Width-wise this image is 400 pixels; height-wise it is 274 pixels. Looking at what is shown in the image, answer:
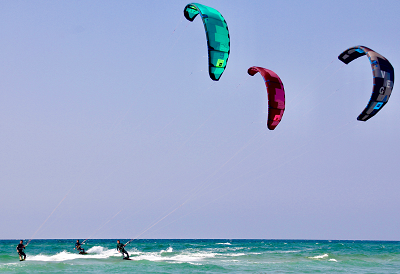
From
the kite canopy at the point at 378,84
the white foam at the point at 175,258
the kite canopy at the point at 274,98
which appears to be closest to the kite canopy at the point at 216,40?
the kite canopy at the point at 274,98

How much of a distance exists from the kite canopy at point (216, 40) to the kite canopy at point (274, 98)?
2.14m

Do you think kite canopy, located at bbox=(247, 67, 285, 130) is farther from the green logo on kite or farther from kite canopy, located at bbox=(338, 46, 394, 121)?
kite canopy, located at bbox=(338, 46, 394, 121)

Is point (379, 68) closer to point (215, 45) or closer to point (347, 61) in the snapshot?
point (347, 61)

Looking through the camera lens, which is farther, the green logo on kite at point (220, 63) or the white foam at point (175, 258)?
the white foam at point (175, 258)

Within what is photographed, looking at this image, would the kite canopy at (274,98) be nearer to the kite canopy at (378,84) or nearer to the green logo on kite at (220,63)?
the green logo on kite at (220,63)

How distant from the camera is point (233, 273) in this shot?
52.6ft

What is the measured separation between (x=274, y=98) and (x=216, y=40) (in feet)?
9.81

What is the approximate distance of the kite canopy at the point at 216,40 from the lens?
1159 cm

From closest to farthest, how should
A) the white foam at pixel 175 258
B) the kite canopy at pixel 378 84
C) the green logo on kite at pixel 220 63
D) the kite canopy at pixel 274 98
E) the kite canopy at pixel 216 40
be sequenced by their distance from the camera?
the kite canopy at pixel 216 40 → the green logo on kite at pixel 220 63 → the kite canopy at pixel 378 84 → the kite canopy at pixel 274 98 → the white foam at pixel 175 258

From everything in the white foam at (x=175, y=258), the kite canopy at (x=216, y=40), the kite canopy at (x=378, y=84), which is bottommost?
the white foam at (x=175, y=258)

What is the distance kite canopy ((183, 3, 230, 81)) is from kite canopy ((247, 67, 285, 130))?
2137 mm

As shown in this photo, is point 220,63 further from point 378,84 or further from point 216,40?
point 378,84

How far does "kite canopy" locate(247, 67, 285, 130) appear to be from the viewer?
13359 millimetres

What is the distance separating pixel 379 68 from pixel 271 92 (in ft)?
10.6
